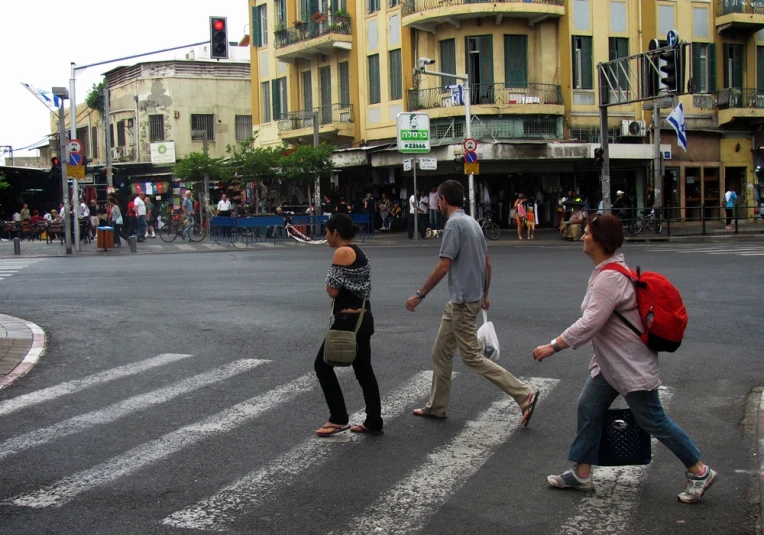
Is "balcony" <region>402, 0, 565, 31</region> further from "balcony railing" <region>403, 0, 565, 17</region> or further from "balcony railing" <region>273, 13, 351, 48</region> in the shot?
A: "balcony railing" <region>273, 13, 351, 48</region>

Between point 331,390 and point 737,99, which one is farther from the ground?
point 737,99

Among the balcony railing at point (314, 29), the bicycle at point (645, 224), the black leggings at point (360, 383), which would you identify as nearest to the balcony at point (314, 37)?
the balcony railing at point (314, 29)

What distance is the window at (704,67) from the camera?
36.9 m

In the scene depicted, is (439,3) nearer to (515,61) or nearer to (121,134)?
(515,61)

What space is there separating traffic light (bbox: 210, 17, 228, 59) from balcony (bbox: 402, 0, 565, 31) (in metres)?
12.0

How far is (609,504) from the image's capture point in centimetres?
501

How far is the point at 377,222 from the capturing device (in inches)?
1540

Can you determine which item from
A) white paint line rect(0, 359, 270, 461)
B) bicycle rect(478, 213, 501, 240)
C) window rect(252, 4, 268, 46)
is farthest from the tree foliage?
white paint line rect(0, 359, 270, 461)

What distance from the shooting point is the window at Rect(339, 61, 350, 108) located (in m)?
39.6

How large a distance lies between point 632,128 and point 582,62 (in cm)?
337

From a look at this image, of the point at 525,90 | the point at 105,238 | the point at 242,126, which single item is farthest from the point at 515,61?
the point at 242,126

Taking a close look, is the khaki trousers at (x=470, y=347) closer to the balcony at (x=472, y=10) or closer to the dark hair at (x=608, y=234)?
the dark hair at (x=608, y=234)

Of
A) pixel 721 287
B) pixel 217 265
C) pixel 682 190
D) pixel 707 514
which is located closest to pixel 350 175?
pixel 682 190

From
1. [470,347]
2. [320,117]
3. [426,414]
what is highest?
[320,117]
